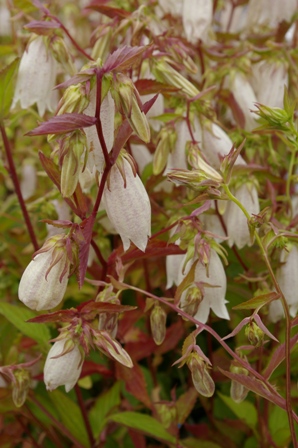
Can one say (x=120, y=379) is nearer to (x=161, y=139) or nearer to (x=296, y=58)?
(x=161, y=139)

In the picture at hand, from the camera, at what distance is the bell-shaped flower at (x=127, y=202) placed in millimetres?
612

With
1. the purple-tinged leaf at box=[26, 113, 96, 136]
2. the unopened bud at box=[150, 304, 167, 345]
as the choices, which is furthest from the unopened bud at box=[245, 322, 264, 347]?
the purple-tinged leaf at box=[26, 113, 96, 136]

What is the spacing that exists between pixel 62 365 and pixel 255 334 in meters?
0.20

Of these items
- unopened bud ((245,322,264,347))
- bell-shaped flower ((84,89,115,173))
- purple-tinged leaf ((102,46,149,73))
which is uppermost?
purple-tinged leaf ((102,46,149,73))

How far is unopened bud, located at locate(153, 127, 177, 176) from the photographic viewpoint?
2.63 ft

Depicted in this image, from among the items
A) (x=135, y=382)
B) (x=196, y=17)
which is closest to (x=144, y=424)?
(x=135, y=382)

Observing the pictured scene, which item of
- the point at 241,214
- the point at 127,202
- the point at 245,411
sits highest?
the point at 127,202

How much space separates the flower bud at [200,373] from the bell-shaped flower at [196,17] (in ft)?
1.92

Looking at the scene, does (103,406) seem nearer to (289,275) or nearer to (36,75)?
(289,275)

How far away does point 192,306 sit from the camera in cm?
69

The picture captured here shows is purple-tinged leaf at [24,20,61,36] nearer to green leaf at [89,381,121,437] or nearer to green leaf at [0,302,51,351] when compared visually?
green leaf at [0,302,51,351]

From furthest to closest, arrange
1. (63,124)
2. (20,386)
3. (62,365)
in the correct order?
(20,386) < (62,365) < (63,124)

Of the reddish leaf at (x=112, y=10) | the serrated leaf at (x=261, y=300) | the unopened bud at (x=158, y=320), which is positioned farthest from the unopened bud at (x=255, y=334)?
the reddish leaf at (x=112, y=10)

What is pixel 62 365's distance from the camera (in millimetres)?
644
